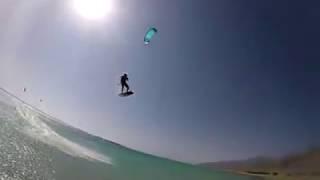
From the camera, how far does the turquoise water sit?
754cm

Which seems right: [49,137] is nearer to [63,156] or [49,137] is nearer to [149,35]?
[63,156]

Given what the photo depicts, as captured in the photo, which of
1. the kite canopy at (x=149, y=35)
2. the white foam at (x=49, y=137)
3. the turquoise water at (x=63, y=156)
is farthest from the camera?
the kite canopy at (x=149, y=35)

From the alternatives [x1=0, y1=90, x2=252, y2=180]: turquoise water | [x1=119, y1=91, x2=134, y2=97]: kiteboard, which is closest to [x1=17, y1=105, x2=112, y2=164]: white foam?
[x1=0, y1=90, x2=252, y2=180]: turquoise water

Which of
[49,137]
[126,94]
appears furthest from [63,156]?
[126,94]

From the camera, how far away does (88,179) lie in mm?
8438

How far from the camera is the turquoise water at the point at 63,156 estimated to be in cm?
754

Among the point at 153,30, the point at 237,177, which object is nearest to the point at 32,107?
the point at 153,30

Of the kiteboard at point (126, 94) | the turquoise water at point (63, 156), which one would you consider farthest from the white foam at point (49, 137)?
the kiteboard at point (126, 94)

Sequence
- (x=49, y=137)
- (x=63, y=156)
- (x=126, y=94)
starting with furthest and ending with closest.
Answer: (x=126, y=94) → (x=49, y=137) → (x=63, y=156)

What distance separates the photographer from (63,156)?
28.6 ft

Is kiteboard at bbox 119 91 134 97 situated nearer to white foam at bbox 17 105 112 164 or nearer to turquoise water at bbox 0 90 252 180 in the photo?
turquoise water at bbox 0 90 252 180

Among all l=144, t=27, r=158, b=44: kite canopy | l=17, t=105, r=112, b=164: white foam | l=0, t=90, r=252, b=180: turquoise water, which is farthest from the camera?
l=144, t=27, r=158, b=44: kite canopy

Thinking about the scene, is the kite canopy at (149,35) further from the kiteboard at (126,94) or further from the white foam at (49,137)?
the white foam at (49,137)

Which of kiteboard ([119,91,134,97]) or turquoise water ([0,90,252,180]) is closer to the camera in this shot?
turquoise water ([0,90,252,180])
